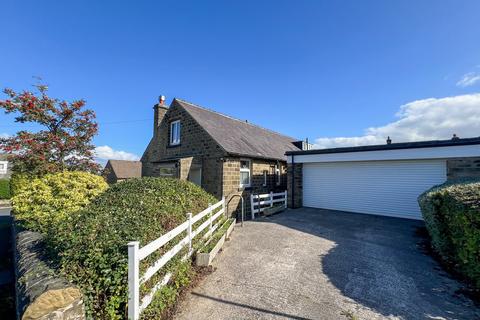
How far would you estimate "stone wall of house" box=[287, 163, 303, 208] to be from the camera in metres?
13.0

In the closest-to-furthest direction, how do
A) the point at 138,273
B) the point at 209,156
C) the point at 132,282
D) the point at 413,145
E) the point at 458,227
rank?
the point at 132,282, the point at 138,273, the point at 458,227, the point at 413,145, the point at 209,156

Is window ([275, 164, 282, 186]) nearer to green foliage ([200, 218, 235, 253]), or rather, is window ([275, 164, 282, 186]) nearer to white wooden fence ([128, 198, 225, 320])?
green foliage ([200, 218, 235, 253])

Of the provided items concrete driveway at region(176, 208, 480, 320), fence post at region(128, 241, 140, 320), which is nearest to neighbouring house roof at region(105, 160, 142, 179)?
concrete driveway at region(176, 208, 480, 320)

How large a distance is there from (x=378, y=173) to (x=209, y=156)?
8138 millimetres

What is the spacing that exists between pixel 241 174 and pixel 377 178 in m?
6.55

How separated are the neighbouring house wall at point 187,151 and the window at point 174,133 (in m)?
0.20

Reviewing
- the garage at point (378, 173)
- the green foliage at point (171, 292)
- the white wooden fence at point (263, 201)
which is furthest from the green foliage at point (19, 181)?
the garage at point (378, 173)

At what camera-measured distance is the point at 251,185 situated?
42.7ft

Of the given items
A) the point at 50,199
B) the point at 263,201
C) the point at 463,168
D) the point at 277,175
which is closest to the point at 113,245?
the point at 50,199

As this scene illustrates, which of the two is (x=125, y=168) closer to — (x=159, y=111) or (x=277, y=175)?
(x=159, y=111)

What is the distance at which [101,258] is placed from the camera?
3.03 metres

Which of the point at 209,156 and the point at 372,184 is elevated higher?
the point at 209,156

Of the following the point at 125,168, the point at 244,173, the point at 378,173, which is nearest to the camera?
the point at 378,173

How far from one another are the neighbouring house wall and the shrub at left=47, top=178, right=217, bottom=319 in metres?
6.19
